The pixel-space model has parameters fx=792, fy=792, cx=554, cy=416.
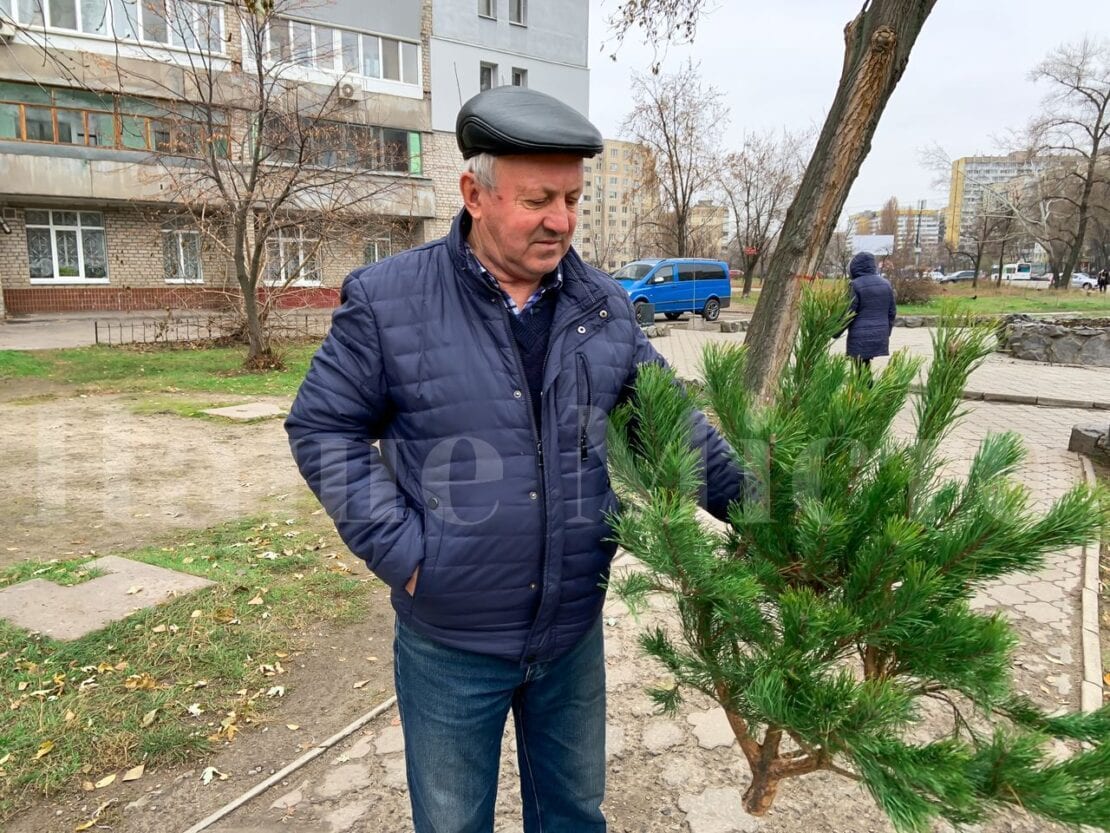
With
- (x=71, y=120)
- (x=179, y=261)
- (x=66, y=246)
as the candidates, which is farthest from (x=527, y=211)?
(x=66, y=246)

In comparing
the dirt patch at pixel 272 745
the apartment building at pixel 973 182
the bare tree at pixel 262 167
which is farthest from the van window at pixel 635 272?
the apartment building at pixel 973 182

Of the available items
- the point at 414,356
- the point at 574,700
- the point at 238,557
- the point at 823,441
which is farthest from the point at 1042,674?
the point at 238,557

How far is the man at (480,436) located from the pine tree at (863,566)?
0.13 metres

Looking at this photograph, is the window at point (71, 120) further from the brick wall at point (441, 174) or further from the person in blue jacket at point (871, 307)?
the person in blue jacket at point (871, 307)

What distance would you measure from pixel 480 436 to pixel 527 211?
1.39 feet

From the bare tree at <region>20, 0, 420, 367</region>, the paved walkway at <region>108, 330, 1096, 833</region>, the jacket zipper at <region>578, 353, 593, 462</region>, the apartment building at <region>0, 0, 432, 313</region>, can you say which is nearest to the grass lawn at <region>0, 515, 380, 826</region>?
the paved walkway at <region>108, 330, 1096, 833</region>

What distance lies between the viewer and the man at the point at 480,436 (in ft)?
4.77

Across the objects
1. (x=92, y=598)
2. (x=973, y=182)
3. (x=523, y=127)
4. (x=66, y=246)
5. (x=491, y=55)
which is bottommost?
(x=92, y=598)

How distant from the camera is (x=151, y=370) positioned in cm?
1159

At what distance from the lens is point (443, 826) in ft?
5.32

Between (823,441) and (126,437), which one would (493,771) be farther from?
(126,437)

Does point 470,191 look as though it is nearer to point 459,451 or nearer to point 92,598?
point 459,451

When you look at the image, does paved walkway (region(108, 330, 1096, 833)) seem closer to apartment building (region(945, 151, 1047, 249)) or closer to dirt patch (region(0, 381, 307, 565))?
dirt patch (region(0, 381, 307, 565))

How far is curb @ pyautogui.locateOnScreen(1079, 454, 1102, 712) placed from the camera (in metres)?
3.08
